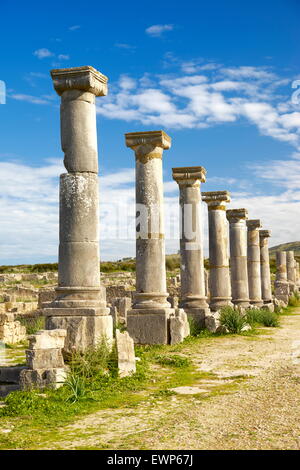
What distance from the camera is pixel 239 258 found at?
82.4 feet

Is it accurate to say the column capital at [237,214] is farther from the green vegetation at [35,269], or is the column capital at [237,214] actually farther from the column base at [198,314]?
the green vegetation at [35,269]

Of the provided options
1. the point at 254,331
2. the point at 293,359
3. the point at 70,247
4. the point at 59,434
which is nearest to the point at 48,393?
the point at 59,434

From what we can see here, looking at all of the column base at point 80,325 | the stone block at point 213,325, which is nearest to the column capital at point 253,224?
the stone block at point 213,325

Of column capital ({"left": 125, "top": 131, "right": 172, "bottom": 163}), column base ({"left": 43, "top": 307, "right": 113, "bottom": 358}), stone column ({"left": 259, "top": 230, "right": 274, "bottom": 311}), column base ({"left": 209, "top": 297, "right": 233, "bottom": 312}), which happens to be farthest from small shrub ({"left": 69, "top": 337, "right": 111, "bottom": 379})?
stone column ({"left": 259, "top": 230, "right": 274, "bottom": 311})

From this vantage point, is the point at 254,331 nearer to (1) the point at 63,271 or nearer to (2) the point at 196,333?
(2) the point at 196,333

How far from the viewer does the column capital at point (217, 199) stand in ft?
70.2

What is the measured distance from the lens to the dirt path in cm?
553

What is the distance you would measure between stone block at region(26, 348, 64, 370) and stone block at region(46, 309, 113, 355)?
878 mm

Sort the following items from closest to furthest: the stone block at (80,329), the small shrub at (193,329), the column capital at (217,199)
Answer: the stone block at (80,329), the small shrub at (193,329), the column capital at (217,199)

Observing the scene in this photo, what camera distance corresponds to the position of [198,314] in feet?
57.2

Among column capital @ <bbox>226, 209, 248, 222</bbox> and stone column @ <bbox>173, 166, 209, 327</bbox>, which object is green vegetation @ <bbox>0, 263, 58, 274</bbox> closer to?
column capital @ <bbox>226, 209, 248, 222</bbox>

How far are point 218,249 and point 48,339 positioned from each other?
513 inches

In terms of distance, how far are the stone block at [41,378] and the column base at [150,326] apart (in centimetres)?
563
